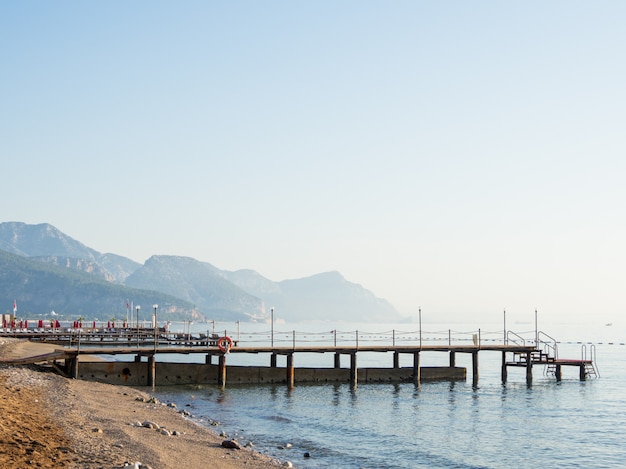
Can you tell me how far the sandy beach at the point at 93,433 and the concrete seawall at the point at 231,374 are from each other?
7418 mm

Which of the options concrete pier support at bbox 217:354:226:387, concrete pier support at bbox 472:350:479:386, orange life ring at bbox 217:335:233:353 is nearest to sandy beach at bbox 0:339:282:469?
orange life ring at bbox 217:335:233:353

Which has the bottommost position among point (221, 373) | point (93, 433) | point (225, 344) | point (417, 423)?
point (417, 423)

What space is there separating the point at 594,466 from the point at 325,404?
1854 centimetres

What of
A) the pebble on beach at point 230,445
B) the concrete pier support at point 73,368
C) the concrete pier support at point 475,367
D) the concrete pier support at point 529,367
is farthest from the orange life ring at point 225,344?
the concrete pier support at point 529,367

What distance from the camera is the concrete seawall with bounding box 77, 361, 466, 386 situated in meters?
46.3

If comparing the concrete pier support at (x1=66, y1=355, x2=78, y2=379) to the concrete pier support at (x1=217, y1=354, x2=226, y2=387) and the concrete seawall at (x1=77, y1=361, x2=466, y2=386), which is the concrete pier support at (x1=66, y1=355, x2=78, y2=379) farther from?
the concrete pier support at (x1=217, y1=354, x2=226, y2=387)

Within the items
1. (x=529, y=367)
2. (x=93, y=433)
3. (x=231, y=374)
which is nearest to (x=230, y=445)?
(x=93, y=433)

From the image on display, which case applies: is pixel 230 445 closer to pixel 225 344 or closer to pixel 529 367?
pixel 225 344

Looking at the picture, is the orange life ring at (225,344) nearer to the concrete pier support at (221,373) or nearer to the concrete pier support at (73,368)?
the concrete pier support at (221,373)

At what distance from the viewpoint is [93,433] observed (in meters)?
22.5

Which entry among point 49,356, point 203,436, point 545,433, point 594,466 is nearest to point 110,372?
point 49,356

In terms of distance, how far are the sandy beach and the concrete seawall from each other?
742 cm

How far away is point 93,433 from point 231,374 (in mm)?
28413

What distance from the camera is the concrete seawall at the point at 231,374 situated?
46.3m
